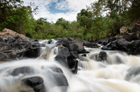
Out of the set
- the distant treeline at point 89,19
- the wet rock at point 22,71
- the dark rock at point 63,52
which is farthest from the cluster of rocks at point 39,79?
the distant treeline at point 89,19

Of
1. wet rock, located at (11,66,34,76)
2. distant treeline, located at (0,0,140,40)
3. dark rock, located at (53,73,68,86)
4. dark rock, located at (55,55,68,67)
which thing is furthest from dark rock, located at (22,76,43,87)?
distant treeline, located at (0,0,140,40)

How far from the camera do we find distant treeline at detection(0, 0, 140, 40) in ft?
39.9

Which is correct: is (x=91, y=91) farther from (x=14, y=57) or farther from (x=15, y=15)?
(x=15, y=15)

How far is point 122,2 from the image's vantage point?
20.9 m

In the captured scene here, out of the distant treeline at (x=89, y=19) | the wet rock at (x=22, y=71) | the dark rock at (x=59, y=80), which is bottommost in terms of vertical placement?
the dark rock at (x=59, y=80)

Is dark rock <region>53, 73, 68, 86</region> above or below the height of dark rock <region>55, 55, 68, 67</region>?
below

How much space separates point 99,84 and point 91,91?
Result: 26.3 inches

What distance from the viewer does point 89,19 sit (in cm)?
2344

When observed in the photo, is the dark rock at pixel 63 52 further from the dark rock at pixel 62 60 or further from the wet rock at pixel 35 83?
the wet rock at pixel 35 83

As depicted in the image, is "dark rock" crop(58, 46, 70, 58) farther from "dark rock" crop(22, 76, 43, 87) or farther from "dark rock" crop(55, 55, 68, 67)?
"dark rock" crop(22, 76, 43, 87)

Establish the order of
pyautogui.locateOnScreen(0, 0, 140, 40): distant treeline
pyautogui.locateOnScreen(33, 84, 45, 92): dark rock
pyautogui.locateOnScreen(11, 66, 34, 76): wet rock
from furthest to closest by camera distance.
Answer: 1. pyautogui.locateOnScreen(0, 0, 140, 40): distant treeline
2. pyautogui.locateOnScreen(11, 66, 34, 76): wet rock
3. pyautogui.locateOnScreen(33, 84, 45, 92): dark rock

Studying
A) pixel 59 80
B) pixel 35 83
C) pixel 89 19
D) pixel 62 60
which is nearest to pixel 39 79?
pixel 35 83

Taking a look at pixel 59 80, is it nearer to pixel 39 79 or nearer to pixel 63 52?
pixel 39 79

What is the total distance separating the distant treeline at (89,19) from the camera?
12172 mm
